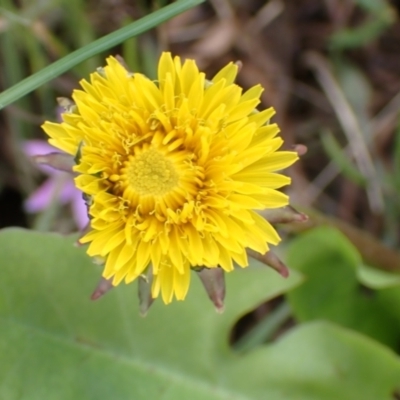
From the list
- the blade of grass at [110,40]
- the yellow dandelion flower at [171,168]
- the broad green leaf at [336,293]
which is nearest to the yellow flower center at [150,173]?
the yellow dandelion flower at [171,168]

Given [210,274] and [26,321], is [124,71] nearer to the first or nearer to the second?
[210,274]

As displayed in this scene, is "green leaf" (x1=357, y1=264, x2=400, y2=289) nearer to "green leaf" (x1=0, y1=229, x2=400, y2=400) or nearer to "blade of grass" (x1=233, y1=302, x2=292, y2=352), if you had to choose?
"green leaf" (x1=0, y1=229, x2=400, y2=400)

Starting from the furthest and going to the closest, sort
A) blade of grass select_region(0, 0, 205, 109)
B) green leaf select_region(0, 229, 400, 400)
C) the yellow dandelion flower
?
1. green leaf select_region(0, 229, 400, 400)
2. blade of grass select_region(0, 0, 205, 109)
3. the yellow dandelion flower

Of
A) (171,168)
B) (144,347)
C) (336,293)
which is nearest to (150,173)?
(171,168)

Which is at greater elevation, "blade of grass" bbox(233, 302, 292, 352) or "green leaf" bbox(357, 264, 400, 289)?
"green leaf" bbox(357, 264, 400, 289)

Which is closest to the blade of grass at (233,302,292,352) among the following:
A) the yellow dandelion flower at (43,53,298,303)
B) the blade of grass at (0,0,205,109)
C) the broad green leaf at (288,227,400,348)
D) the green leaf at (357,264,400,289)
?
the broad green leaf at (288,227,400,348)

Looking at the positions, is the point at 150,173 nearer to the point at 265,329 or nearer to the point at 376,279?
the point at 376,279

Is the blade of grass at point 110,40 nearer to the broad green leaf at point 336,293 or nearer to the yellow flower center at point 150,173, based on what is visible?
the yellow flower center at point 150,173
